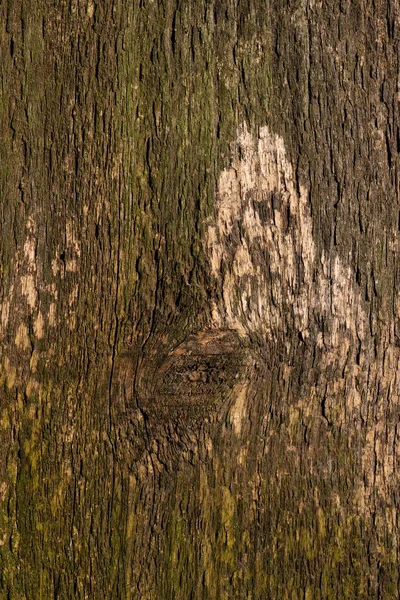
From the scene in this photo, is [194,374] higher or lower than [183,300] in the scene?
lower

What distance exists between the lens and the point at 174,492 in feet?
4.50

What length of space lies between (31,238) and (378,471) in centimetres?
97

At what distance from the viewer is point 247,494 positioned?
139 cm

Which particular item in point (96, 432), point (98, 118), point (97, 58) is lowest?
point (96, 432)

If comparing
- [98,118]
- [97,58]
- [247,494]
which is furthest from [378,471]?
[97,58]

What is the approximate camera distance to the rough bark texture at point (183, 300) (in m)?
1.37

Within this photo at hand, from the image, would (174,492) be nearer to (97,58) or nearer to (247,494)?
(247,494)

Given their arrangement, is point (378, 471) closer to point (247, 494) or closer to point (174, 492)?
point (247, 494)

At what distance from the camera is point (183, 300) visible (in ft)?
4.47

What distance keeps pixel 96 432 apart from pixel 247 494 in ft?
1.24

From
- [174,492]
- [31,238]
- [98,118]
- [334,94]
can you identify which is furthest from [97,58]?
[174,492]

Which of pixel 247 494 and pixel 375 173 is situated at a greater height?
pixel 375 173

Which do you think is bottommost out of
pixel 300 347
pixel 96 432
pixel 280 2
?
pixel 96 432

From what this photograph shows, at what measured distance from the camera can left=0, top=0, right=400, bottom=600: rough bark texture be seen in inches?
53.9
